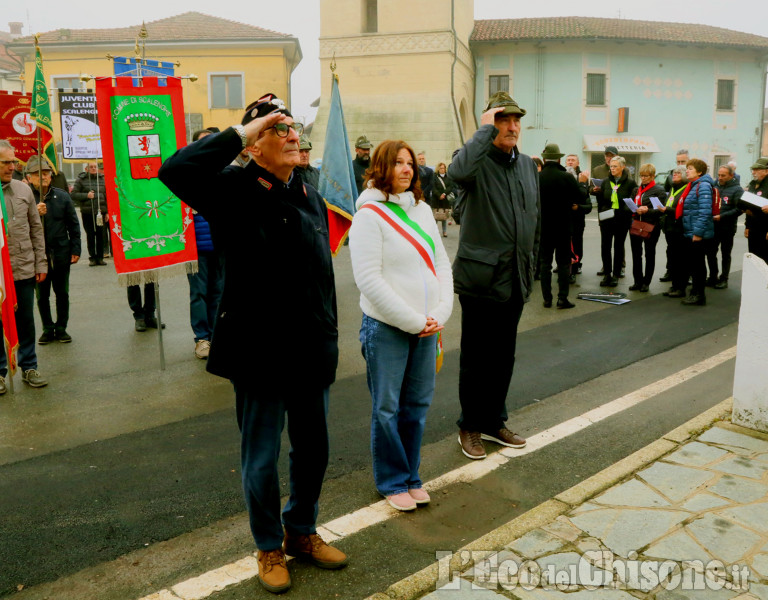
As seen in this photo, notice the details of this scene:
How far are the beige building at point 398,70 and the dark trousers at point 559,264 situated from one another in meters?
22.7

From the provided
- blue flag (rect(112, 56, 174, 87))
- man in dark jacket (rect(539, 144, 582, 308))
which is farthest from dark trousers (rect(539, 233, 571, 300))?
blue flag (rect(112, 56, 174, 87))

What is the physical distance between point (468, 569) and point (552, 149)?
8.00m

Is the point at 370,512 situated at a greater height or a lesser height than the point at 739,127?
lesser

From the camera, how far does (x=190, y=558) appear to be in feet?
11.0

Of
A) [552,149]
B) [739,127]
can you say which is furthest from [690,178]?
[739,127]

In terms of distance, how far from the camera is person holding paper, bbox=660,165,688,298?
10.7 m

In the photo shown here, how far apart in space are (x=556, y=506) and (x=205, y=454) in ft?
7.41

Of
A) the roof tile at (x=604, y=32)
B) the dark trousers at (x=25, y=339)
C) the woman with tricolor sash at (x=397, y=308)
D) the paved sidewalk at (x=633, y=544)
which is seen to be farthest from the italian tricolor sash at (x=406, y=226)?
the roof tile at (x=604, y=32)

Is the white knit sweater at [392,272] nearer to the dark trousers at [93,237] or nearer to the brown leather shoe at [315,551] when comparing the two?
the brown leather shoe at [315,551]

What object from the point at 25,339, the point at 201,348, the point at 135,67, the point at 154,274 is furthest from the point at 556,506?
the point at 135,67

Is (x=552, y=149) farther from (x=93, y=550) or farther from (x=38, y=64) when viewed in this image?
(x=93, y=550)

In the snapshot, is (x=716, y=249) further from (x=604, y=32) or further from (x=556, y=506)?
(x=604, y=32)

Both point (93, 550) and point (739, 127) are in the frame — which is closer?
point (93, 550)

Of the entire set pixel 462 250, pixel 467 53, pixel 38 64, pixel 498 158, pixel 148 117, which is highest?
pixel 467 53
